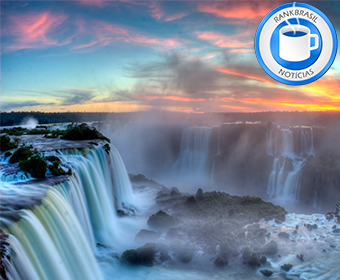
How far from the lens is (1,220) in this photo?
6508 mm

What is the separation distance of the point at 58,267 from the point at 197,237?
7.10 meters

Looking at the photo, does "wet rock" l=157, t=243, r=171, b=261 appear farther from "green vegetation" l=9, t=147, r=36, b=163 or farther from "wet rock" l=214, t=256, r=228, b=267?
"green vegetation" l=9, t=147, r=36, b=163

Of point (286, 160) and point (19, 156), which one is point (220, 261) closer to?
point (19, 156)

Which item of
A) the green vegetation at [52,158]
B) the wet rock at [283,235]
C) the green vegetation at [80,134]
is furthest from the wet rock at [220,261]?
the green vegetation at [80,134]

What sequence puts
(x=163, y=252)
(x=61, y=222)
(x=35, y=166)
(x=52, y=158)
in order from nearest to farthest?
(x=61, y=222), (x=35, y=166), (x=163, y=252), (x=52, y=158)

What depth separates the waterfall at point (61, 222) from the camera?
244 inches

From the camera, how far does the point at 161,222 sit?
45.9 feet

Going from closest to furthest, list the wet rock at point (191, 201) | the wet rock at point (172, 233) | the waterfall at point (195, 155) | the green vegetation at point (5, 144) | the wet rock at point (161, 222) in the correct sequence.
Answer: the wet rock at point (172, 233) < the green vegetation at point (5, 144) < the wet rock at point (161, 222) < the wet rock at point (191, 201) < the waterfall at point (195, 155)

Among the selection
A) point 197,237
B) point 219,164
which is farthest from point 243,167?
point 197,237

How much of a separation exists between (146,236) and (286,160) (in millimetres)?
21230

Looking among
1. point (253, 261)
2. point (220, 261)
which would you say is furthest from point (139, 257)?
point (253, 261)

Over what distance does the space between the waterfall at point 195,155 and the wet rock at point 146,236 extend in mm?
21082

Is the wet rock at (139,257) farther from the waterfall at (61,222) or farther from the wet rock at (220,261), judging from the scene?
the wet rock at (220,261)

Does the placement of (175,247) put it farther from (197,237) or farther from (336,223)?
(336,223)
